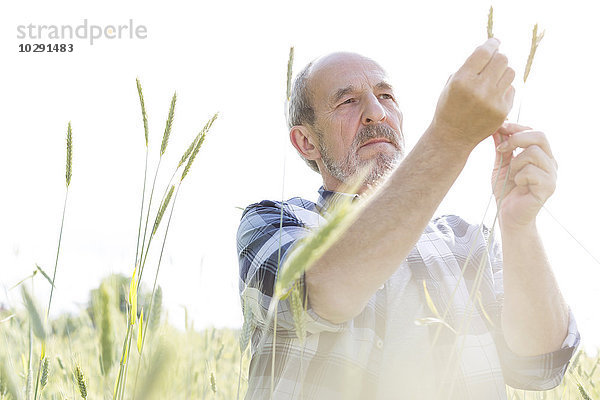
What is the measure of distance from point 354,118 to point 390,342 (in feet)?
3.23

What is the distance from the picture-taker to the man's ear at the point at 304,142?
2.61m

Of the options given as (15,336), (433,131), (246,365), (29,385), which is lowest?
(246,365)

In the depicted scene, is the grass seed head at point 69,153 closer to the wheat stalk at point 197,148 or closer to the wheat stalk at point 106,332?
the wheat stalk at point 197,148

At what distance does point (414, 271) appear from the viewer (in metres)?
1.88

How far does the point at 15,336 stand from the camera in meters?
1.51

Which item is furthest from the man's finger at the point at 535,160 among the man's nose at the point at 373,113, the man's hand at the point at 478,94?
the man's nose at the point at 373,113

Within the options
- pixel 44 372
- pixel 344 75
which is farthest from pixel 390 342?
pixel 344 75

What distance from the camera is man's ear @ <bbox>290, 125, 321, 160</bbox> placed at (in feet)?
Result: 8.57

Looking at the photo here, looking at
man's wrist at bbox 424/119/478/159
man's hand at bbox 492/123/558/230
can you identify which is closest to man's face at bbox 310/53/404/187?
man's hand at bbox 492/123/558/230

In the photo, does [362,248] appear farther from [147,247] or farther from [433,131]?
[147,247]

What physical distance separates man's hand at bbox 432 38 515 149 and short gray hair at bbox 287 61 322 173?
57.1 inches

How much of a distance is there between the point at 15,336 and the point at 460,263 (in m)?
1.44

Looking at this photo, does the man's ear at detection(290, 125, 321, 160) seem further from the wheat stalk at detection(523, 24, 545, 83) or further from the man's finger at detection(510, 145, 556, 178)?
the wheat stalk at detection(523, 24, 545, 83)

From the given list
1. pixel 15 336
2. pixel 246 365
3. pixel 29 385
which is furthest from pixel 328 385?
pixel 29 385
